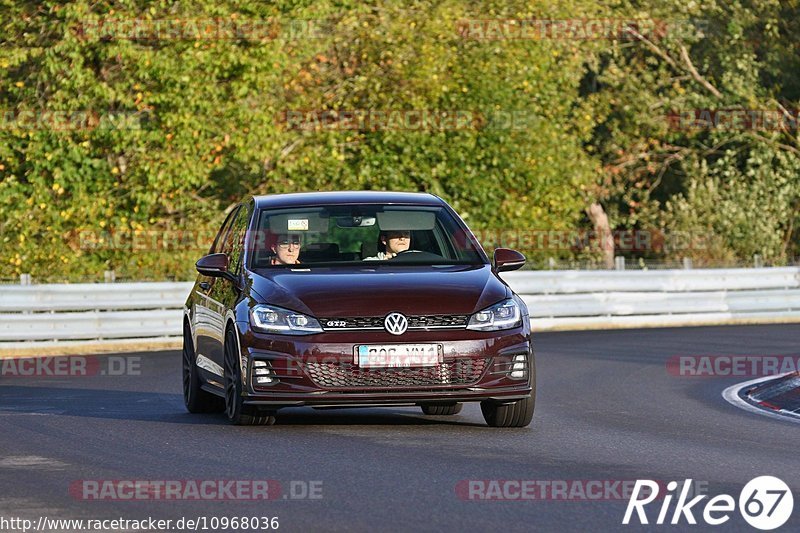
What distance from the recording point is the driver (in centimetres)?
1323

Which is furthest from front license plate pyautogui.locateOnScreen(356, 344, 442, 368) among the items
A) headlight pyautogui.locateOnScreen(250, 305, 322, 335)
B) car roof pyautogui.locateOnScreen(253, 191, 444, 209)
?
car roof pyautogui.locateOnScreen(253, 191, 444, 209)

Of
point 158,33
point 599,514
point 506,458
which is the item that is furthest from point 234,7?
point 599,514

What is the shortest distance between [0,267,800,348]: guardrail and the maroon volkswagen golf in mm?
11588

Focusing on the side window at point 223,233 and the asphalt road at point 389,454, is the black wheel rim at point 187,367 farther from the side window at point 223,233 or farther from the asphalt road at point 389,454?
the side window at point 223,233

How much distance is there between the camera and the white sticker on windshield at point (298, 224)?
13289mm

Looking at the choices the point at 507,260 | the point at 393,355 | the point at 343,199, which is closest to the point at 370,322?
the point at 393,355

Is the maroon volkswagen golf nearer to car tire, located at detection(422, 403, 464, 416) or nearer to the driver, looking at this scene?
the driver

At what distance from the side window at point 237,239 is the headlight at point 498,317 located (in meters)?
2.04

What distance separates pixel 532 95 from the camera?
37.3 meters

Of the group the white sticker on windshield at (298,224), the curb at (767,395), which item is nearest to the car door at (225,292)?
the white sticker on windshield at (298,224)

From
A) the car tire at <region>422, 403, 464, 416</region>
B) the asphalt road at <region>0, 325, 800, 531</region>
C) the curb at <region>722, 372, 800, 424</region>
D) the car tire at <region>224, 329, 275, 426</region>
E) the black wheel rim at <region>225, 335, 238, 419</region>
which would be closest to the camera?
the asphalt road at <region>0, 325, 800, 531</region>

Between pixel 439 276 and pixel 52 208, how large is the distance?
793 inches

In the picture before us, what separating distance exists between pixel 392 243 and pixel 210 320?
1.57 m

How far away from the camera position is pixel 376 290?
12055mm
